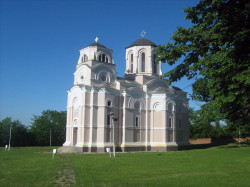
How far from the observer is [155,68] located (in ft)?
133

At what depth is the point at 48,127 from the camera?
53625 mm

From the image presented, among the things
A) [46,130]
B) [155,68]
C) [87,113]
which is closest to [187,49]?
[87,113]

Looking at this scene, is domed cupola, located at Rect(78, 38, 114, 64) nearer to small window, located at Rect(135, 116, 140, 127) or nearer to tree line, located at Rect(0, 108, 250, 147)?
small window, located at Rect(135, 116, 140, 127)

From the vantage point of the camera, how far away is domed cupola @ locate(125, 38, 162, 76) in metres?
39.6

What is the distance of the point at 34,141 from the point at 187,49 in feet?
153

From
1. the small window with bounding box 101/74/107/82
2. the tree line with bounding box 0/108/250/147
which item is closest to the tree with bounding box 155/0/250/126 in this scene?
the small window with bounding box 101/74/107/82

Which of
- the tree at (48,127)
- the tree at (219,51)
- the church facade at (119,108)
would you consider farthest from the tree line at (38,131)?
the tree at (219,51)

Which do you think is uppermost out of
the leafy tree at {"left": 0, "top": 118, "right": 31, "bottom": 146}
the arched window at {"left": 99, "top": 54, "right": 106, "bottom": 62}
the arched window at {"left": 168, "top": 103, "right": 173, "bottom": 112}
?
the arched window at {"left": 99, "top": 54, "right": 106, "bottom": 62}

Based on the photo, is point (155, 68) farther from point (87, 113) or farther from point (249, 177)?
point (249, 177)

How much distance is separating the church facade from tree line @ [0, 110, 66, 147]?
1902 cm

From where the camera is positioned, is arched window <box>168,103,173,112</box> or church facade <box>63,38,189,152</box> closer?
church facade <box>63,38,189,152</box>

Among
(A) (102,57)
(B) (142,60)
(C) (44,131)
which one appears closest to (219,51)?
(A) (102,57)

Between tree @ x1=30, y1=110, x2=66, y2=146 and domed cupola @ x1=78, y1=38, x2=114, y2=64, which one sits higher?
domed cupola @ x1=78, y1=38, x2=114, y2=64

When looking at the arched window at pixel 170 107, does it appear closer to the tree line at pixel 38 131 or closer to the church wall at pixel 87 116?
the church wall at pixel 87 116
